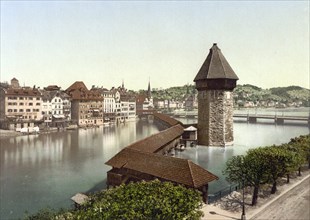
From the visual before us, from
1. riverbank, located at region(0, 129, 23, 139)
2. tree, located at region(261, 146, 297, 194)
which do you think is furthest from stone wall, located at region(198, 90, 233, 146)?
riverbank, located at region(0, 129, 23, 139)

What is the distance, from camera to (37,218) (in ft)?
47.4

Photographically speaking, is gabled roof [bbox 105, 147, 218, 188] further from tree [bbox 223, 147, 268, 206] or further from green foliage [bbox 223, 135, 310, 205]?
green foliage [bbox 223, 135, 310, 205]

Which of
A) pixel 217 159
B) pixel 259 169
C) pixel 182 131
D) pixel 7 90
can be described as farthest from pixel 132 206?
pixel 7 90

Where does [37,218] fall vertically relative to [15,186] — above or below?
above

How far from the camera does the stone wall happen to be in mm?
34719

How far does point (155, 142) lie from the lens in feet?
89.8

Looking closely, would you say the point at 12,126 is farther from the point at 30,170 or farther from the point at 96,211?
the point at 96,211

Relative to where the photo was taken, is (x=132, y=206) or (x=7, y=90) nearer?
(x=132, y=206)

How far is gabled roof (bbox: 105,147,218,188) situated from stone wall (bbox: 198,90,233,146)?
14761mm

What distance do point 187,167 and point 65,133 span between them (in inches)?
1867

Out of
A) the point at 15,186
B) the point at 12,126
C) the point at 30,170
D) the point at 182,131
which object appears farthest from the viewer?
the point at 12,126

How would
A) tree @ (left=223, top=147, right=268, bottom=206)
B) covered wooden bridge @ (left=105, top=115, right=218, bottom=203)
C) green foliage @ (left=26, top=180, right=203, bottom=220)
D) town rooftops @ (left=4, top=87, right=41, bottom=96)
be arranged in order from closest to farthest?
green foliage @ (left=26, top=180, right=203, bottom=220)
covered wooden bridge @ (left=105, top=115, right=218, bottom=203)
tree @ (left=223, top=147, right=268, bottom=206)
town rooftops @ (left=4, top=87, right=41, bottom=96)

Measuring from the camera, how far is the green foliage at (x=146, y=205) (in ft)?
35.1

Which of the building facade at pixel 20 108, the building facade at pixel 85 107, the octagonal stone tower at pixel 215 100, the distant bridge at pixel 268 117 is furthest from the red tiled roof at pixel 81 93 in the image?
the octagonal stone tower at pixel 215 100
